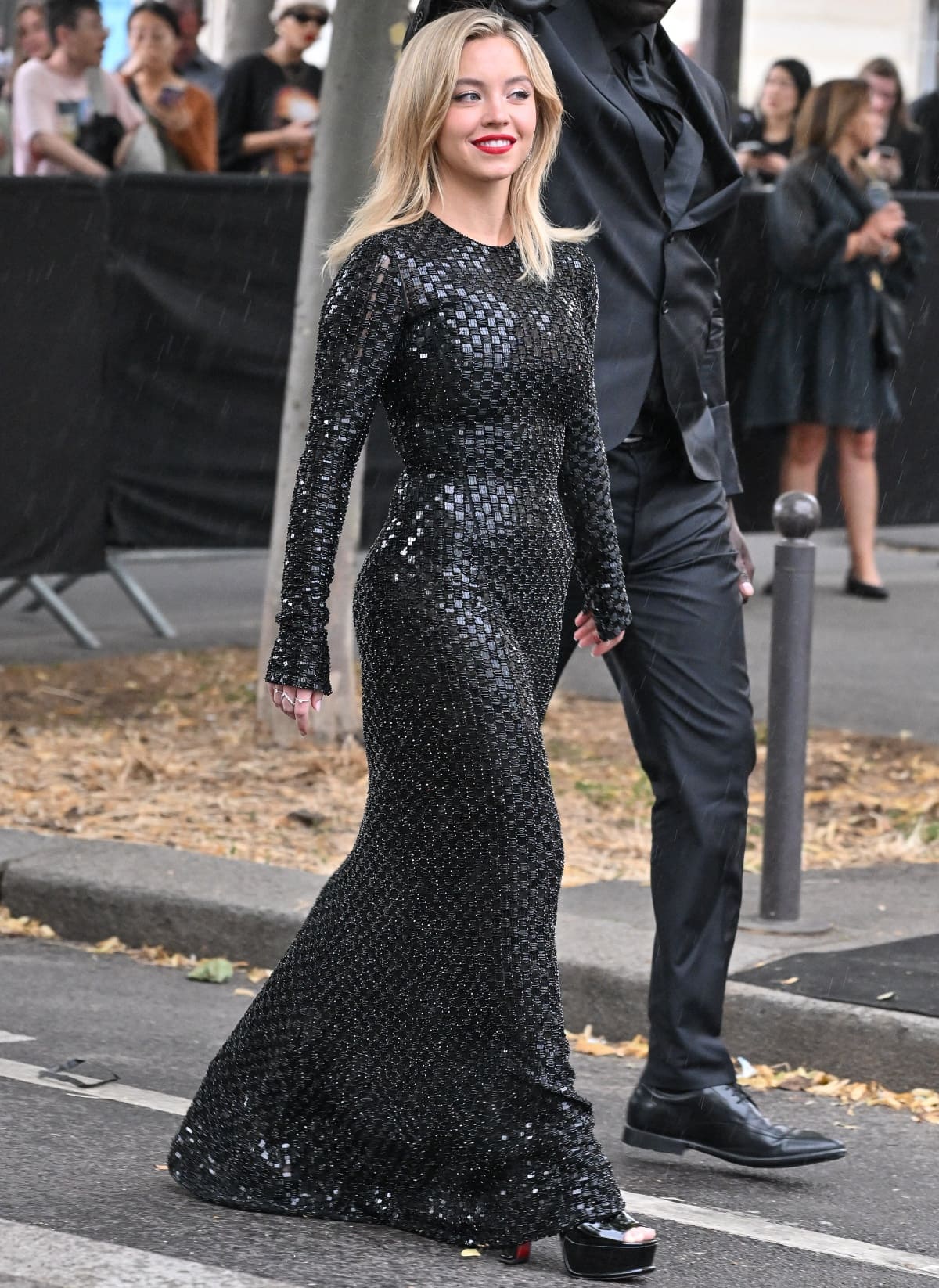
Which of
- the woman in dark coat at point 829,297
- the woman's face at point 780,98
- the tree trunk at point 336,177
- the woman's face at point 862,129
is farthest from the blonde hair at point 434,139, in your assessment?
the woman's face at point 780,98

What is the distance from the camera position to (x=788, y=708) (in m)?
5.70

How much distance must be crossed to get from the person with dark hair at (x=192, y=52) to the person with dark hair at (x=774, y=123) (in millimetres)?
3598

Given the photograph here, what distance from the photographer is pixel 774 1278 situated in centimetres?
380

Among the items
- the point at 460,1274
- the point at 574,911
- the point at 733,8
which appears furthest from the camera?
the point at 733,8

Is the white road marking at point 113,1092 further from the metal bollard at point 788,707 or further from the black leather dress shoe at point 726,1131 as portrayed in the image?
the metal bollard at point 788,707

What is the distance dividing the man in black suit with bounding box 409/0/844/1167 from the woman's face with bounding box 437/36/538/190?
41 centimetres

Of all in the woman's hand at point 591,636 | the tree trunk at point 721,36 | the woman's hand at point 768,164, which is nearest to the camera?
the woman's hand at point 591,636

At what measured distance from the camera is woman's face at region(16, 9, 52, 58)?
13.1 m

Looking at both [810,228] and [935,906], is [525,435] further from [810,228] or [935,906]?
[810,228]

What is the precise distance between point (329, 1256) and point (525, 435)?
1.32 m

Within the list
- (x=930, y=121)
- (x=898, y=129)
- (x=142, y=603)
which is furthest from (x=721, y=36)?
(x=142, y=603)

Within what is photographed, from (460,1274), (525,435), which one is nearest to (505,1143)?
(460,1274)

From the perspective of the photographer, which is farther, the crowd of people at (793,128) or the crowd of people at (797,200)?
the crowd of people at (793,128)

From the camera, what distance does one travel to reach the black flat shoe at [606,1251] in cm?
364
